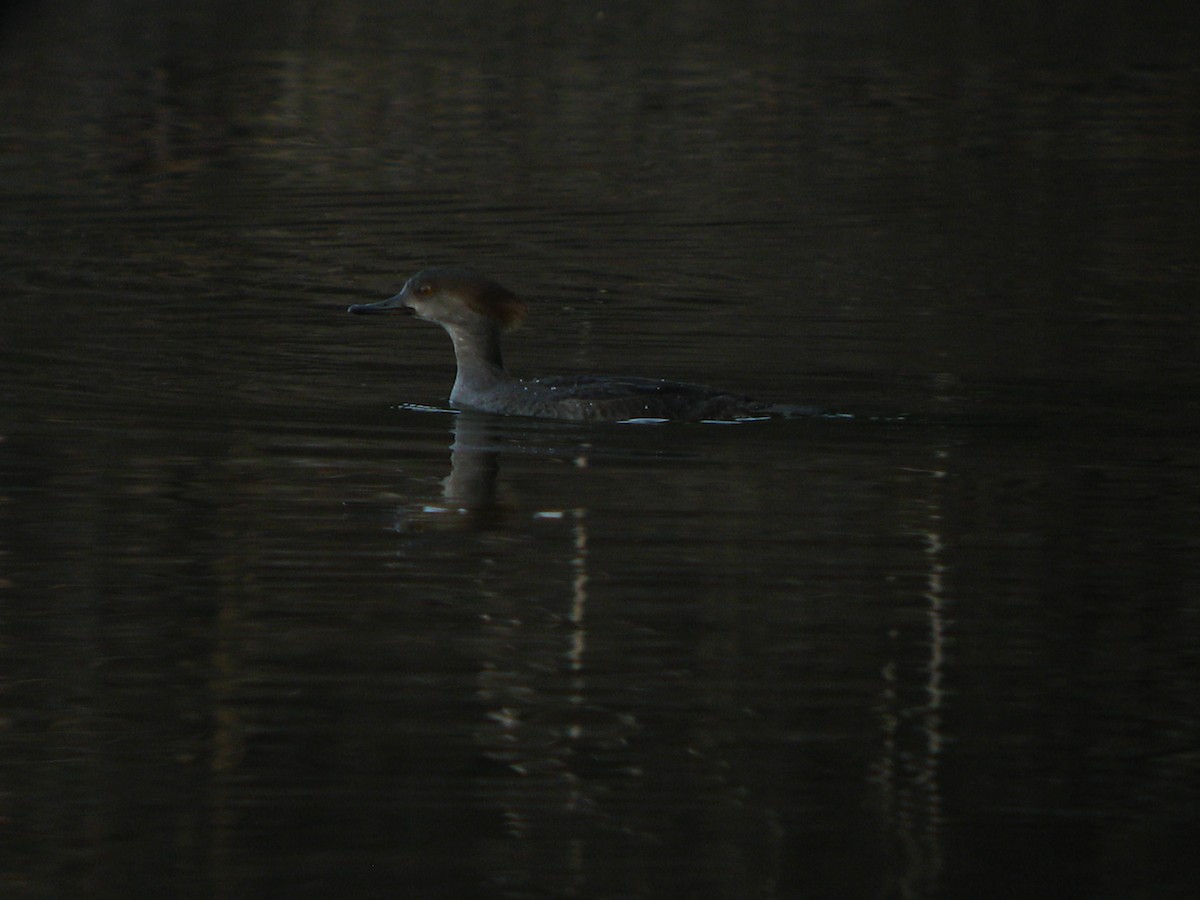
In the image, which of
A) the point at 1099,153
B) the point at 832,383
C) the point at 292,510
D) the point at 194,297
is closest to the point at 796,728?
the point at 292,510

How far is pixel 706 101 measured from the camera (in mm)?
33844

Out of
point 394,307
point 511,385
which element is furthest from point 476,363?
point 394,307

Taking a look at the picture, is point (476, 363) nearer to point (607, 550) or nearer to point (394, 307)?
point (394, 307)

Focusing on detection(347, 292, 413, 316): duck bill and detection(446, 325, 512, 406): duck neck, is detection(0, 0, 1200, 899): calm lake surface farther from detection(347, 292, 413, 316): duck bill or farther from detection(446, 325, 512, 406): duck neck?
detection(347, 292, 413, 316): duck bill

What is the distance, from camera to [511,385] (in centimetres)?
1320

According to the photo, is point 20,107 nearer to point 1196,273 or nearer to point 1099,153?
point 1099,153

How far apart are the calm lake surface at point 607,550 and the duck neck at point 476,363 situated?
167mm

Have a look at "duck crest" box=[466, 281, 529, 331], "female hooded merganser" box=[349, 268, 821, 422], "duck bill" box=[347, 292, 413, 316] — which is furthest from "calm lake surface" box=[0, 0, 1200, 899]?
"duck crest" box=[466, 281, 529, 331]

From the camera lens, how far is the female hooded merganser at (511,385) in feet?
41.5

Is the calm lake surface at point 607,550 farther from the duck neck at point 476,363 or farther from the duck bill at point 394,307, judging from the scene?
the duck bill at point 394,307

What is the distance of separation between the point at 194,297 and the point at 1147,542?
29.3ft

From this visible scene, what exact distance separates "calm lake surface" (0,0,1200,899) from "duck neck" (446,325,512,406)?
0.17 meters

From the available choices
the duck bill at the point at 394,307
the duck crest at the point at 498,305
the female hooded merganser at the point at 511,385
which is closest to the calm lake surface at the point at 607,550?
the female hooded merganser at the point at 511,385

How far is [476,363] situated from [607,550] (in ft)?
12.2
